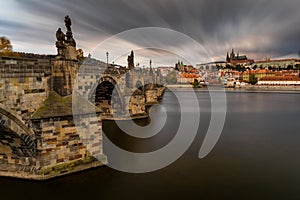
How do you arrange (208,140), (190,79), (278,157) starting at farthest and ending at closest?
(190,79) < (208,140) < (278,157)

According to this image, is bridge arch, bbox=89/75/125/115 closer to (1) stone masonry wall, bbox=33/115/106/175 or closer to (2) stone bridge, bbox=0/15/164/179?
(2) stone bridge, bbox=0/15/164/179

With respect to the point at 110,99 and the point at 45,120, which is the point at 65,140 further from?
the point at 110,99

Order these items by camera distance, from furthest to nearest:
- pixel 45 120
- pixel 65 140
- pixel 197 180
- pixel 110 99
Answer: pixel 110 99, pixel 197 180, pixel 65 140, pixel 45 120

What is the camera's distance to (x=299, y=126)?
1875 cm

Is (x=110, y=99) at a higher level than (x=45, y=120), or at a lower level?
higher

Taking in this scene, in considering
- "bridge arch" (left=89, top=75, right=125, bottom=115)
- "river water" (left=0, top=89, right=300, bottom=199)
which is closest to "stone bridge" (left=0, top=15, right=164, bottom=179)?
"river water" (left=0, top=89, right=300, bottom=199)

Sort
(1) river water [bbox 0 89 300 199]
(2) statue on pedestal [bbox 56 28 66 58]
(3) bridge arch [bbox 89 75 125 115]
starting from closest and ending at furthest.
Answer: (1) river water [bbox 0 89 300 199]
(2) statue on pedestal [bbox 56 28 66 58]
(3) bridge arch [bbox 89 75 125 115]

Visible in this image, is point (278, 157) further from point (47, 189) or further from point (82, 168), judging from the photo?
point (47, 189)

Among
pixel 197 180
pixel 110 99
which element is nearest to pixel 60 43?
pixel 197 180

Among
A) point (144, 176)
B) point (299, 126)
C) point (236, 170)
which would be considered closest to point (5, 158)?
point (144, 176)

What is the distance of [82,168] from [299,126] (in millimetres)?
17592

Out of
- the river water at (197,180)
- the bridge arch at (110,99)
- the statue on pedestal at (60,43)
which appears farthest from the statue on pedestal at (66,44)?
the bridge arch at (110,99)

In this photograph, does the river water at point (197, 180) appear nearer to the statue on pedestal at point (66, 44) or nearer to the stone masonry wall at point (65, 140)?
the stone masonry wall at point (65, 140)

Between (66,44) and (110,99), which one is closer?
(66,44)
